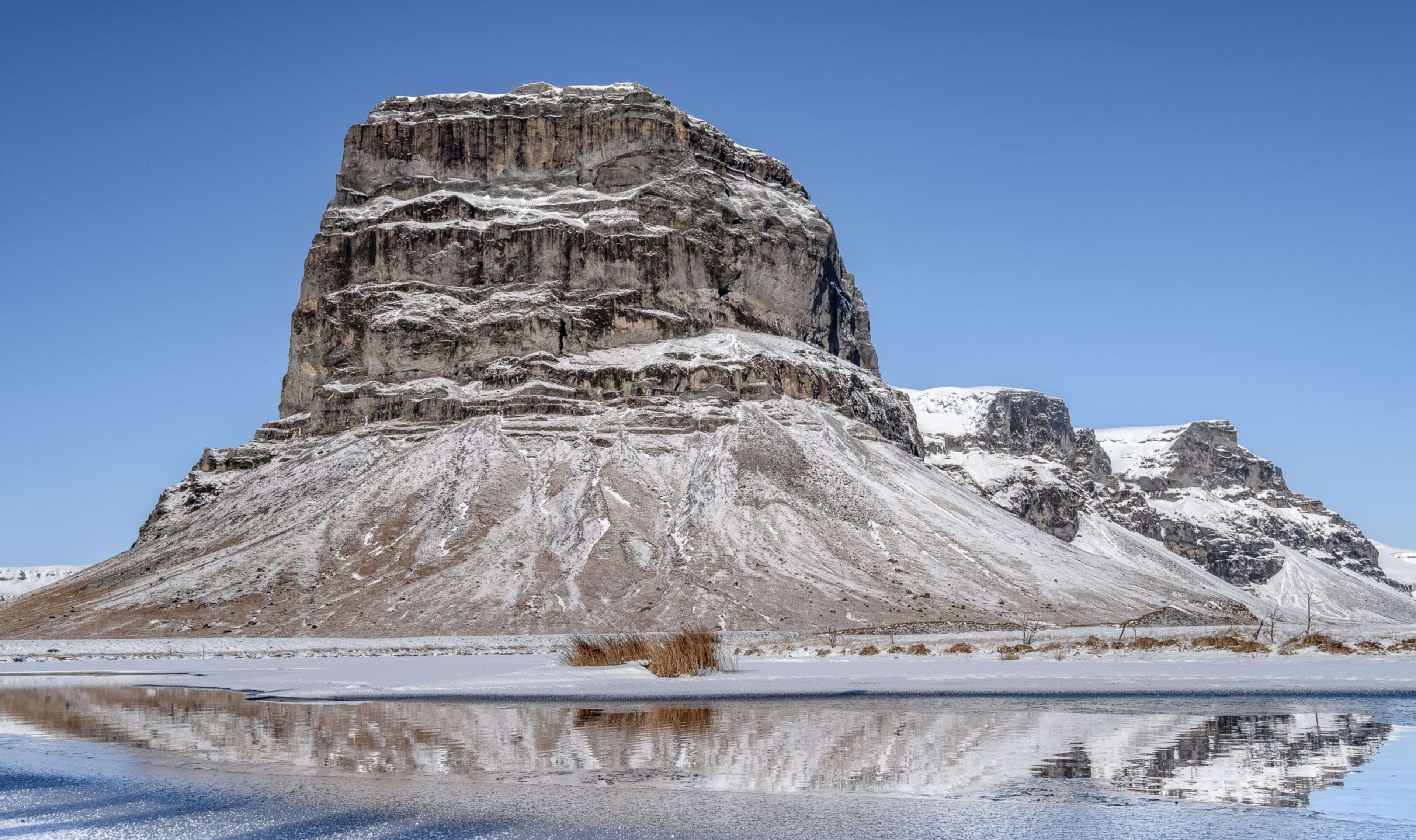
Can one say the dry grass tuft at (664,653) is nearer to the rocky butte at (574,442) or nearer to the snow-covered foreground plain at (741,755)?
the snow-covered foreground plain at (741,755)

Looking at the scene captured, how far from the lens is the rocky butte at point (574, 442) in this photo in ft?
312

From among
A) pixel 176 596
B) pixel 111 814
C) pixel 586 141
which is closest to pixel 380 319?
pixel 586 141

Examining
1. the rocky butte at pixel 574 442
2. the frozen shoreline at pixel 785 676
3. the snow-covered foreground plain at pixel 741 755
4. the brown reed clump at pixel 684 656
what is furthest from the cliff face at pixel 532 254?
the snow-covered foreground plain at pixel 741 755

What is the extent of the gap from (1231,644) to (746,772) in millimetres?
29028

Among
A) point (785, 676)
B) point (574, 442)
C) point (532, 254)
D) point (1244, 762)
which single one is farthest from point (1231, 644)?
point (532, 254)

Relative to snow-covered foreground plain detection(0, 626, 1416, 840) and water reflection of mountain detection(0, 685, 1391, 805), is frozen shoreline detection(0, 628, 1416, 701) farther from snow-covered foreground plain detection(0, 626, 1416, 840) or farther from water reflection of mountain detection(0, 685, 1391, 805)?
water reflection of mountain detection(0, 685, 1391, 805)

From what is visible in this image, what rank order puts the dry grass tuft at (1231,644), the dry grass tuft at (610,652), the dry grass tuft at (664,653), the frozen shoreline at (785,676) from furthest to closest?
the dry grass tuft at (610,652)
the dry grass tuft at (1231,644)
the dry grass tuft at (664,653)
the frozen shoreline at (785,676)

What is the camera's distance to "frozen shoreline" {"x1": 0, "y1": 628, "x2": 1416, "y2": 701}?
2602cm

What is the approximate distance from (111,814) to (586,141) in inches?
5492

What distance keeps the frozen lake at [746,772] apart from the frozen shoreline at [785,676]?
8.76ft

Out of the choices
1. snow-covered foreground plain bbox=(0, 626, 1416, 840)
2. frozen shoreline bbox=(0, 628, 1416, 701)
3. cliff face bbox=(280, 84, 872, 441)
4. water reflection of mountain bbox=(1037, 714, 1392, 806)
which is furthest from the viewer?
cliff face bbox=(280, 84, 872, 441)

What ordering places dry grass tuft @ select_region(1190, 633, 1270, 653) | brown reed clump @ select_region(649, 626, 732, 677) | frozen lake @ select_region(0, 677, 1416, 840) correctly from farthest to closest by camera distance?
dry grass tuft @ select_region(1190, 633, 1270, 653)
brown reed clump @ select_region(649, 626, 732, 677)
frozen lake @ select_region(0, 677, 1416, 840)

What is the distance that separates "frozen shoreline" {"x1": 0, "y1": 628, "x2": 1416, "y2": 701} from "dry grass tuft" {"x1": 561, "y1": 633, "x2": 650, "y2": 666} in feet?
2.40

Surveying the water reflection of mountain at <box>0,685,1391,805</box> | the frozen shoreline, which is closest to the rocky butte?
the frozen shoreline
